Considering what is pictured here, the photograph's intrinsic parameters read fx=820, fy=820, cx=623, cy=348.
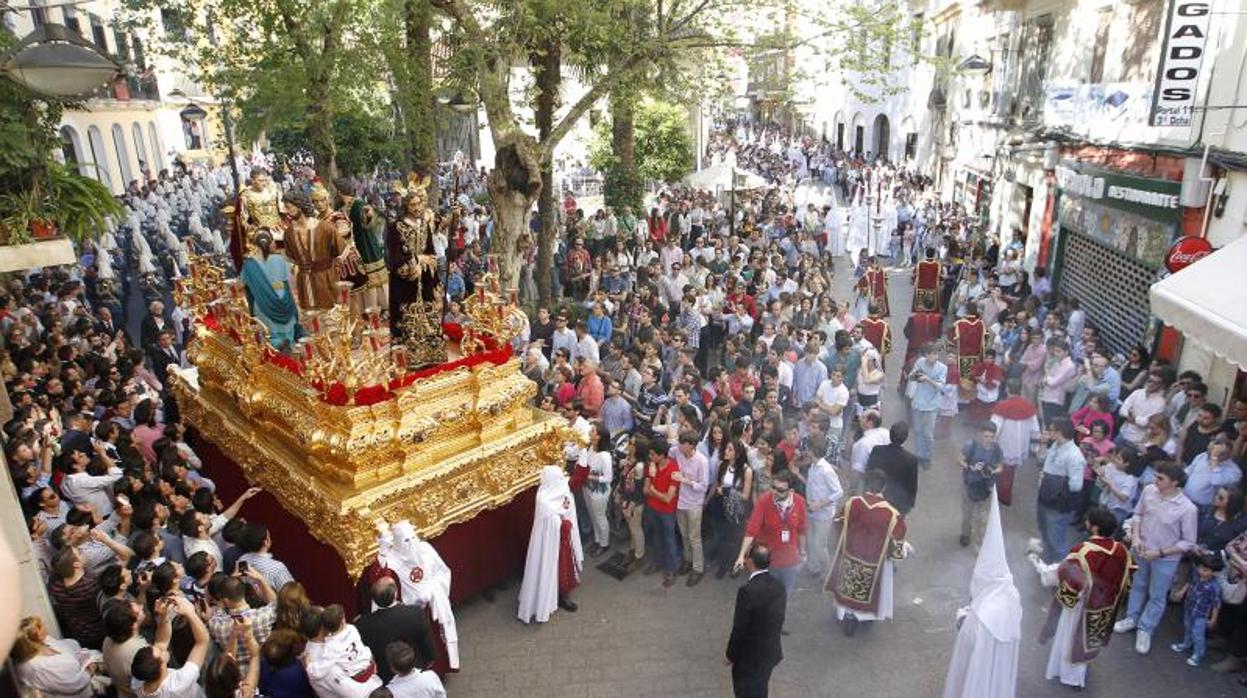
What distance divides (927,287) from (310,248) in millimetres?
9403

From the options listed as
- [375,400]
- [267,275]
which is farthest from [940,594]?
[267,275]

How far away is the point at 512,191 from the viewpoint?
40.6 feet

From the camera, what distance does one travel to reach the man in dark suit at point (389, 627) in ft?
18.6

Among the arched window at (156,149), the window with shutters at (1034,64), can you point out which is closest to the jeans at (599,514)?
the window with shutters at (1034,64)

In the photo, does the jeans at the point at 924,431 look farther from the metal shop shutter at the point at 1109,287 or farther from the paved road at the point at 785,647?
the metal shop shutter at the point at 1109,287

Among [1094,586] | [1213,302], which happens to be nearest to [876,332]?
[1213,302]

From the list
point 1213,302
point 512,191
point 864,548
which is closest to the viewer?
point 864,548

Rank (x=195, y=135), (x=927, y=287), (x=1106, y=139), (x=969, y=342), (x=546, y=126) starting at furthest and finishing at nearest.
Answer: (x=195, y=135), (x=546, y=126), (x=1106, y=139), (x=927, y=287), (x=969, y=342)

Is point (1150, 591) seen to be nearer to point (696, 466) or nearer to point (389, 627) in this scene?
point (696, 466)

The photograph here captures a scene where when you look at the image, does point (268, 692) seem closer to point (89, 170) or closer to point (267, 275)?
point (267, 275)

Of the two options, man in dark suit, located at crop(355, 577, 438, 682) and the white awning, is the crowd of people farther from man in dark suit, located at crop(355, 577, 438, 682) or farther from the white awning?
the white awning

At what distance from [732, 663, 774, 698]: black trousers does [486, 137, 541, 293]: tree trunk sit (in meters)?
7.37

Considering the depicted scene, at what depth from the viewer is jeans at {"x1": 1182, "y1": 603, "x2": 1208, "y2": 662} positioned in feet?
21.6

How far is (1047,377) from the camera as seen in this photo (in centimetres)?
1002
